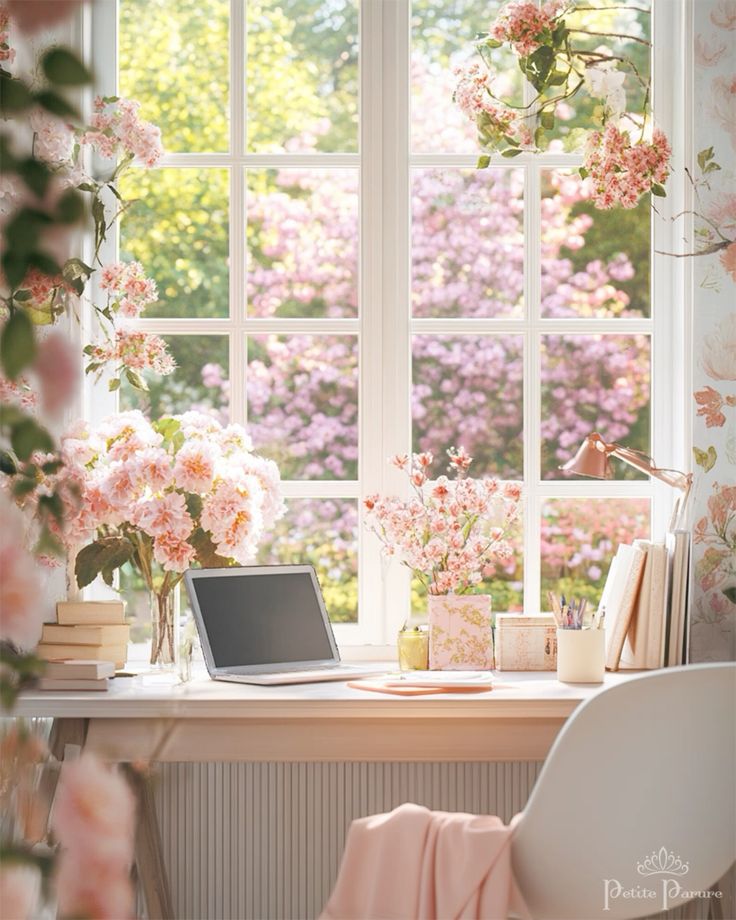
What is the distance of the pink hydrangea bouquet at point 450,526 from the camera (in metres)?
2.52

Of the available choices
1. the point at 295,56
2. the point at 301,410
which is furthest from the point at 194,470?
the point at 301,410

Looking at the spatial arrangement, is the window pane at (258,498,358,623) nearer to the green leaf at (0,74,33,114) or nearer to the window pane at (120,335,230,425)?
the window pane at (120,335,230,425)

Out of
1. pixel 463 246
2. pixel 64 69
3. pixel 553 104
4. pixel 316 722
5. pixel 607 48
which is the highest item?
pixel 607 48

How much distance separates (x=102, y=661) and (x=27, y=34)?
207 cm

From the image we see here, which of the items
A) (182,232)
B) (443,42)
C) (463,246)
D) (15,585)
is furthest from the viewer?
(463,246)

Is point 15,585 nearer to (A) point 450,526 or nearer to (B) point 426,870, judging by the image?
(B) point 426,870

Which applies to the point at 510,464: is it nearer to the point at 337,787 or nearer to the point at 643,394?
the point at 643,394

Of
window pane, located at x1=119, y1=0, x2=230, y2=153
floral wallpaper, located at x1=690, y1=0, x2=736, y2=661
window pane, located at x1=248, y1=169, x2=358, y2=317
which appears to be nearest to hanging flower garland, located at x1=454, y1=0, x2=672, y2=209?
floral wallpaper, located at x1=690, y1=0, x2=736, y2=661

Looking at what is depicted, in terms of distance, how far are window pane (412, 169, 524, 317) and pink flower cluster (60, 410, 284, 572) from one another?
5.66 feet

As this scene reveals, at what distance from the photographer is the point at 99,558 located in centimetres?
242

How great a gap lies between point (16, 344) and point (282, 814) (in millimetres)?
2376

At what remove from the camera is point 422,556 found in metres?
2.52

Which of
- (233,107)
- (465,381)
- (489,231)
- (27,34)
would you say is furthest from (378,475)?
(27,34)

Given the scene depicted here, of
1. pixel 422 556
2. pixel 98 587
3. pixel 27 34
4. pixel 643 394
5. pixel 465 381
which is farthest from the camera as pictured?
pixel 643 394
